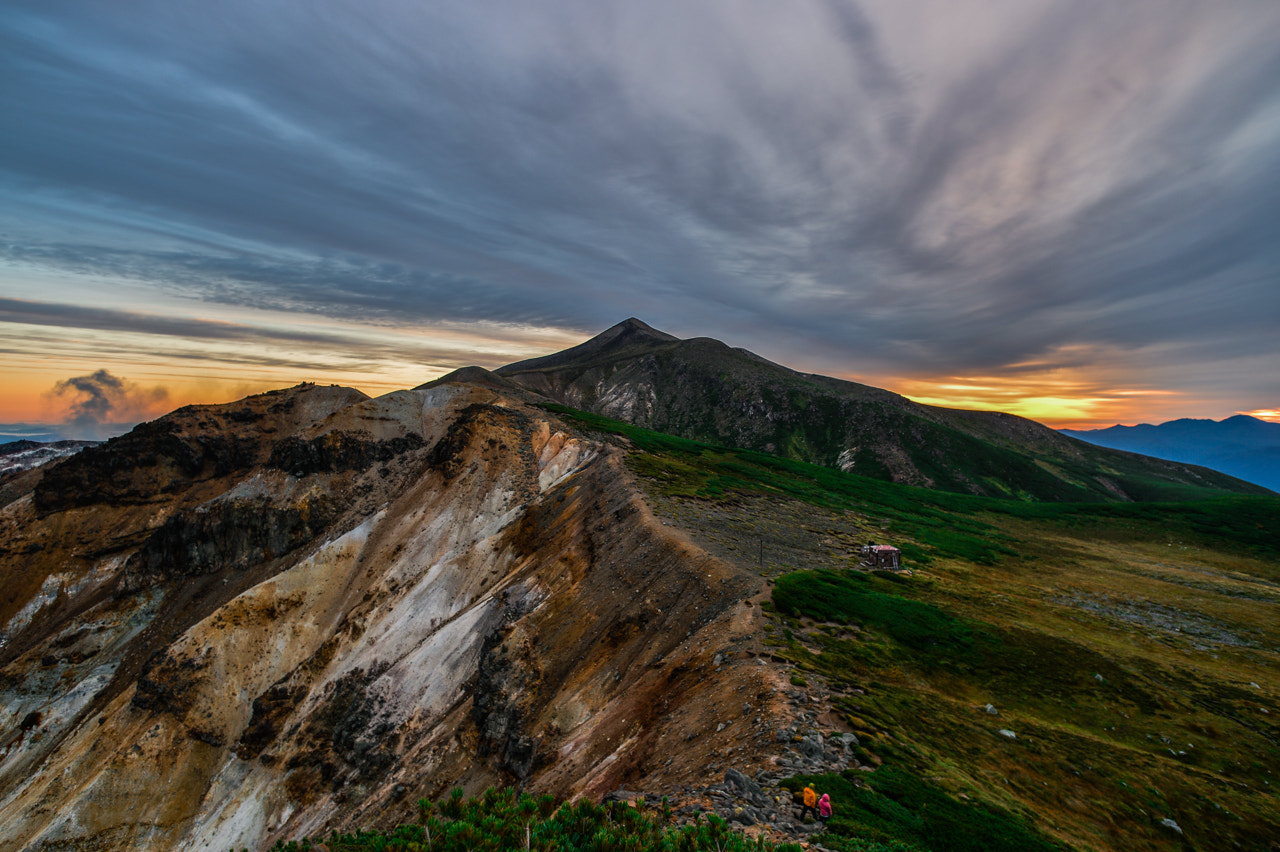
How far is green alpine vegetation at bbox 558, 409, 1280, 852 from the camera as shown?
1402cm

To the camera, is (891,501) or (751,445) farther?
(751,445)

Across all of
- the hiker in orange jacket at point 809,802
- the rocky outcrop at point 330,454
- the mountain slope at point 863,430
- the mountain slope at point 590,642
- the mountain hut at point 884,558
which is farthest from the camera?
the mountain slope at point 863,430

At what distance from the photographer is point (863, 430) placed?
14862 cm

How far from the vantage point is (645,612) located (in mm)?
29828

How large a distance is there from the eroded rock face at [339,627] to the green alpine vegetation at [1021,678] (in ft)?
17.4

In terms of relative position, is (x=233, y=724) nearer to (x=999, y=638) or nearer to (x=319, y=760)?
(x=319, y=760)

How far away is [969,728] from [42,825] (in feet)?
250

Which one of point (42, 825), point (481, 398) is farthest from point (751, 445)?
point (42, 825)

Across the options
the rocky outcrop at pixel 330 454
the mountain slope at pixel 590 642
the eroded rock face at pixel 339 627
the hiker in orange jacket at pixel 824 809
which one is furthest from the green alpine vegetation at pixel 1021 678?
the rocky outcrop at pixel 330 454

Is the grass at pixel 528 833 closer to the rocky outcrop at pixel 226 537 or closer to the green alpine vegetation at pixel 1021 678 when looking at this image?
the green alpine vegetation at pixel 1021 678

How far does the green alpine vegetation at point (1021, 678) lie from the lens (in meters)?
14.0

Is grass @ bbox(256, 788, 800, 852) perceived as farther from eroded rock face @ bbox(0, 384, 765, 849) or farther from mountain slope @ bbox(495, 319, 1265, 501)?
mountain slope @ bbox(495, 319, 1265, 501)

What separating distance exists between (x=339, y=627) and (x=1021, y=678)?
61227 mm

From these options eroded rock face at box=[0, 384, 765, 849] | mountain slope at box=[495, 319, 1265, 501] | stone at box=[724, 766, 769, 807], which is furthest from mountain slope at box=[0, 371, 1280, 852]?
mountain slope at box=[495, 319, 1265, 501]
